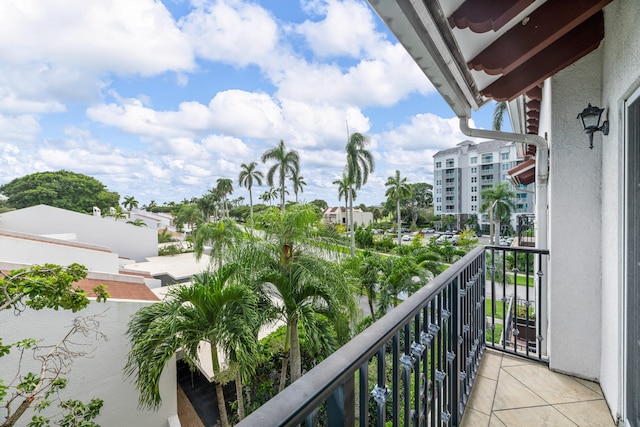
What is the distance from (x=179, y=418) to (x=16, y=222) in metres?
18.6

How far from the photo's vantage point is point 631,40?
5.06 feet

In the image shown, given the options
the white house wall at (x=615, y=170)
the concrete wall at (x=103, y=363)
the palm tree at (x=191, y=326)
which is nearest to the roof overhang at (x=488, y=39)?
the white house wall at (x=615, y=170)

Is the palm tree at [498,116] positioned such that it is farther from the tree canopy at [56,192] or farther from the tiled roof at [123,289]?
the tree canopy at [56,192]

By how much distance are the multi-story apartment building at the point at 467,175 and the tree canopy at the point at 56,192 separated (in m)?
46.0

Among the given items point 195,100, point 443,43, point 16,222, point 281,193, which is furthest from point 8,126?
point 443,43

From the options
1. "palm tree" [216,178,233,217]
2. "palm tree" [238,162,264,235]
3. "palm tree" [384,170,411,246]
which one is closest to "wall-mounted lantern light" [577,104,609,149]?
"palm tree" [384,170,411,246]

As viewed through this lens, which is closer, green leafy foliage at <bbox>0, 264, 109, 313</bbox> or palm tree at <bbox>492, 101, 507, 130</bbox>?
green leafy foliage at <bbox>0, 264, 109, 313</bbox>

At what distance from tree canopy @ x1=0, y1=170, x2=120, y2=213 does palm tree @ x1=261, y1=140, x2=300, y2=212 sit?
94.1 ft

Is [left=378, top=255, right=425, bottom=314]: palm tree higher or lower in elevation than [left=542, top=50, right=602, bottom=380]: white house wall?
lower

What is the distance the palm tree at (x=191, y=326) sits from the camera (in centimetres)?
459

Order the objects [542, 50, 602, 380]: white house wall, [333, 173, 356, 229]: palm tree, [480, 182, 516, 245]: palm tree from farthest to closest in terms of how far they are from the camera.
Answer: [480, 182, 516, 245]: palm tree < [333, 173, 356, 229]: palm tree < [542, 50, 602, 380]: white house wall

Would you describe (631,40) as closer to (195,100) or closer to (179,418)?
(179,418)

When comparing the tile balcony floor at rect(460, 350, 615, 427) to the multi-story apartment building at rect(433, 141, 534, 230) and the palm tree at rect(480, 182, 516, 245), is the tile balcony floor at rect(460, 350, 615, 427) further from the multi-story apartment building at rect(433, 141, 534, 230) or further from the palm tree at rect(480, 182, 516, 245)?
the multi-story apartment building at rect(433, 141, 534, 230)

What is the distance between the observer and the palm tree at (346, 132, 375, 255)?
67.3 ft
